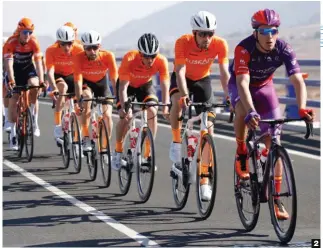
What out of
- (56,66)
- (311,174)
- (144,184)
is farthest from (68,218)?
(56,66)

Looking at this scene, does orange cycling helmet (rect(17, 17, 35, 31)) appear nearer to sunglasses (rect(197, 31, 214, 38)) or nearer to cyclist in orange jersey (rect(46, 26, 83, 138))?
cyclist in orange jersey (rect(46, 26, 83, 138))

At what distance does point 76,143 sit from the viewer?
48.4 feet

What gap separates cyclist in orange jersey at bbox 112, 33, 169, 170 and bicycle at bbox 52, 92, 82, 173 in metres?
1.49

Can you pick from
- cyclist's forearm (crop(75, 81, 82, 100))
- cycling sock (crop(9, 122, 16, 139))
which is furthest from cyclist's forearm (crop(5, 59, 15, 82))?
cyclist's forearm (crop(75, 81, 82, 100))

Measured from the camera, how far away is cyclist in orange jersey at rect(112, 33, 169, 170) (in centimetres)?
1211

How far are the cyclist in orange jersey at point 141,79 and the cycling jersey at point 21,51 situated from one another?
442 cm

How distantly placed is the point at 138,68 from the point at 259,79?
9.38 ft

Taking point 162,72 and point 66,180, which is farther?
point 66,180

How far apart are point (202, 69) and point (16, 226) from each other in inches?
126

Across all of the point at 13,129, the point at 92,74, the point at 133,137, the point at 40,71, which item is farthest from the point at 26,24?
the point at 133,137

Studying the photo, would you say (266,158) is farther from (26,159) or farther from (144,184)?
(26,159)

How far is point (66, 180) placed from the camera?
13922mm

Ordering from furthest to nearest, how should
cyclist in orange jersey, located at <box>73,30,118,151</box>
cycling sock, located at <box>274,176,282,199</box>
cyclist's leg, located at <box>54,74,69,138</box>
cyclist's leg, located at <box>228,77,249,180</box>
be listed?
cyclist's leg, located at <box>54,74,69,138</box> → cyclist in orange jersey, located at <box>73,30,118,151</box> → cyclist's leg, located at <box>228,77,249,180</box> → cycling sock, located at <box>274,176,282,199</box>

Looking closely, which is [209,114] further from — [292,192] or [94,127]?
[94,127]
